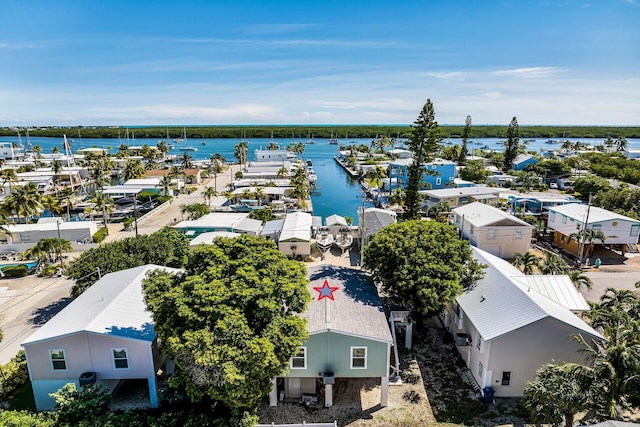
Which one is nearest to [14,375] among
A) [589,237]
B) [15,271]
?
[15,271]

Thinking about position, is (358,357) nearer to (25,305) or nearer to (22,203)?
(25,305)

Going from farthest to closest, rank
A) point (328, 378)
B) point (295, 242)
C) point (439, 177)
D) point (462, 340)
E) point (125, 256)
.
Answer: point (439, 177)
point (295, 242)
point (125, 256)
point (462, 340)
point (328, 378)

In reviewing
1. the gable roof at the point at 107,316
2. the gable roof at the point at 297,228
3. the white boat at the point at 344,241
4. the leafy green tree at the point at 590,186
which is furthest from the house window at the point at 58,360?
the leafy green tree at the point at 590,186

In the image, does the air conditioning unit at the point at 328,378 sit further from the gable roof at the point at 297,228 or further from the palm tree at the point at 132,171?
the palm tree at the point at 132,171

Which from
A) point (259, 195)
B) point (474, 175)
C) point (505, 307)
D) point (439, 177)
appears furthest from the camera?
point (474, 175)

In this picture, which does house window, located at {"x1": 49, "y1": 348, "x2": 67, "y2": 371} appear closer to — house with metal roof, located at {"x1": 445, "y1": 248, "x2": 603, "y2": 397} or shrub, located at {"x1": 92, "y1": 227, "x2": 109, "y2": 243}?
house with metal roof, located at {"x1": 445, "y1": 248, "x2": 603, "y2": 397}

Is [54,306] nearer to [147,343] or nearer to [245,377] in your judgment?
[147,343]

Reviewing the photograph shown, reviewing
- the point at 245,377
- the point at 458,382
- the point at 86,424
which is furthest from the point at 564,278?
the point at 86,424
